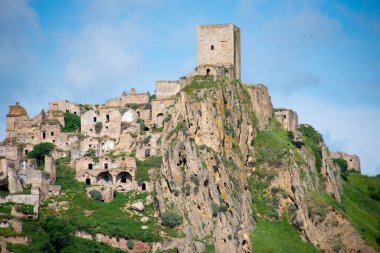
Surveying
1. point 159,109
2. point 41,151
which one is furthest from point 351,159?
point 41,151

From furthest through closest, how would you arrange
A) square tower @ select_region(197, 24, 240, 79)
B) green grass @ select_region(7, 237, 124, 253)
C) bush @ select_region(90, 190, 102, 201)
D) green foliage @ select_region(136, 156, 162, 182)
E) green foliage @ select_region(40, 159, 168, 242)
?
square tower @ select_region(197, 24, 240, 79) < green foliage @ select_region(136, 156, 162, 182) < bush @ select_region(90, 190, 102, 201) < green foliage @ select_region(40, 159, 168, 242) < green grass @ select_region(7, 237, 124, 253)

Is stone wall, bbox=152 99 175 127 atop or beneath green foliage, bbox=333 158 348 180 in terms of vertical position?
atop

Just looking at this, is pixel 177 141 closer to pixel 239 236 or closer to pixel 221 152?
pixel 221 152

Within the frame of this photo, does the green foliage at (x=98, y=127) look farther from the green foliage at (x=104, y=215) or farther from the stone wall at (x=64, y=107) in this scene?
the green foliage at (x=104, y=215)

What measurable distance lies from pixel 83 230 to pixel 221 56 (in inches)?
1229

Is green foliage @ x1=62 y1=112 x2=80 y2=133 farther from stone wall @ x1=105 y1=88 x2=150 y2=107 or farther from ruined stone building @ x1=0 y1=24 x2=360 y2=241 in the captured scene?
stone wall @ x1=105 y1=88 x2=150 y2=107

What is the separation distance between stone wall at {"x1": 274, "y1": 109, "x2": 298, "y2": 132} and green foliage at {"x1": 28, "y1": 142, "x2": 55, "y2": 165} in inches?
1071

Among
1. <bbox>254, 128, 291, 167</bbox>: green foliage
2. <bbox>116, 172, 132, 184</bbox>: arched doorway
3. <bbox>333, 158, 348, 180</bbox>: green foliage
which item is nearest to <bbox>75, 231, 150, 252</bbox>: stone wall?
<bbox>116, 172, 132, 184</bbox>: arched doorway

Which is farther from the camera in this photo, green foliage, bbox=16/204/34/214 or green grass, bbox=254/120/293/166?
green grass, bbox=254/120/293/166

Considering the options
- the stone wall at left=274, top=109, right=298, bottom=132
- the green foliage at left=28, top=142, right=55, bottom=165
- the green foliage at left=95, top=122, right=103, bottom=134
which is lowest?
the green foliage at left=28, top=142, right=55, bottom=165

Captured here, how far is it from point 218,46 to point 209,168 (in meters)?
20.4

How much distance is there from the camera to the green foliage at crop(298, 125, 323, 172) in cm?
12791

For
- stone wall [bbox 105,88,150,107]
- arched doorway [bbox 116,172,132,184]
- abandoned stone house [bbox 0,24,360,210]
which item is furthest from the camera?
stone wall [bbox 105,88,150,107]

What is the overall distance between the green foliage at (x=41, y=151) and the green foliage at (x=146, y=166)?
12029 mm
